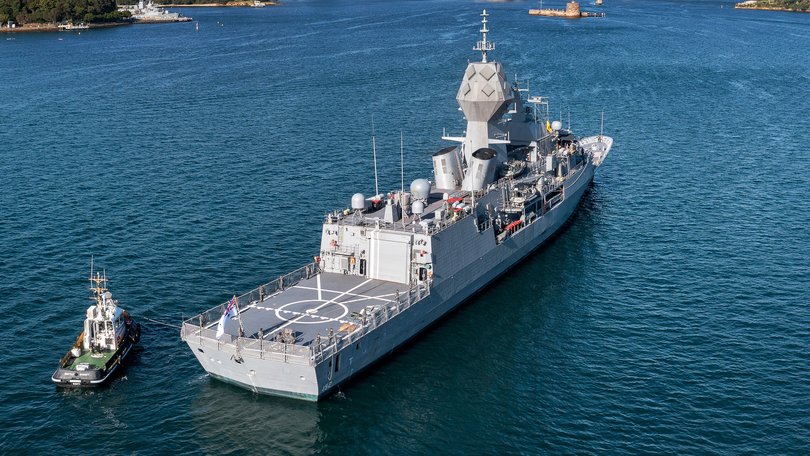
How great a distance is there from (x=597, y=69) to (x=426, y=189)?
100677 mm

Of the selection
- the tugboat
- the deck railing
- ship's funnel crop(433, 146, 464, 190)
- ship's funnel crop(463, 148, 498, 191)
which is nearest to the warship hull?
the deck railing

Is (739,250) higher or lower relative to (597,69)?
lower

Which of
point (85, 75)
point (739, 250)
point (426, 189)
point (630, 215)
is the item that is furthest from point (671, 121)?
point (85, 75)

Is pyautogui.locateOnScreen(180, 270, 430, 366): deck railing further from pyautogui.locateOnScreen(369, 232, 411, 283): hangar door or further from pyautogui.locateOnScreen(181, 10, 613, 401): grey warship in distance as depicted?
pyautogui.locateOnScreen(369, 232, 411, 283): hangar door

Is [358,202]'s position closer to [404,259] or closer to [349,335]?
[404,259]

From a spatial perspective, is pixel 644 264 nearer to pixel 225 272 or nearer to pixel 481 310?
pixel 481 310

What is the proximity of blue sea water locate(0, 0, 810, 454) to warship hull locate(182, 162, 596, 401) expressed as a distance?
47.7 inches

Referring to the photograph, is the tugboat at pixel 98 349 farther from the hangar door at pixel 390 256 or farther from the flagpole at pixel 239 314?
the hangar door at pixel 390 256

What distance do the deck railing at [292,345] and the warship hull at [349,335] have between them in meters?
0.06

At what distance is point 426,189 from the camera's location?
201 feet

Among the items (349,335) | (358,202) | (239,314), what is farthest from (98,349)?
(358,202)

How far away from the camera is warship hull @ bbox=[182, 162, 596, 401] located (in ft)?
146

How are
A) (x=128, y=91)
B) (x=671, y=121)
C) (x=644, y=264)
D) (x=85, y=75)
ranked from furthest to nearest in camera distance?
(x=85, y=75), (x=128, y=91), (x=671, y=121), (x=644, y=264)

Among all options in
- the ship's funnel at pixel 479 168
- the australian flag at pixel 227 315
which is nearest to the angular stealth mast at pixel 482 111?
Result: the ship's funnel at pixel 479 168
